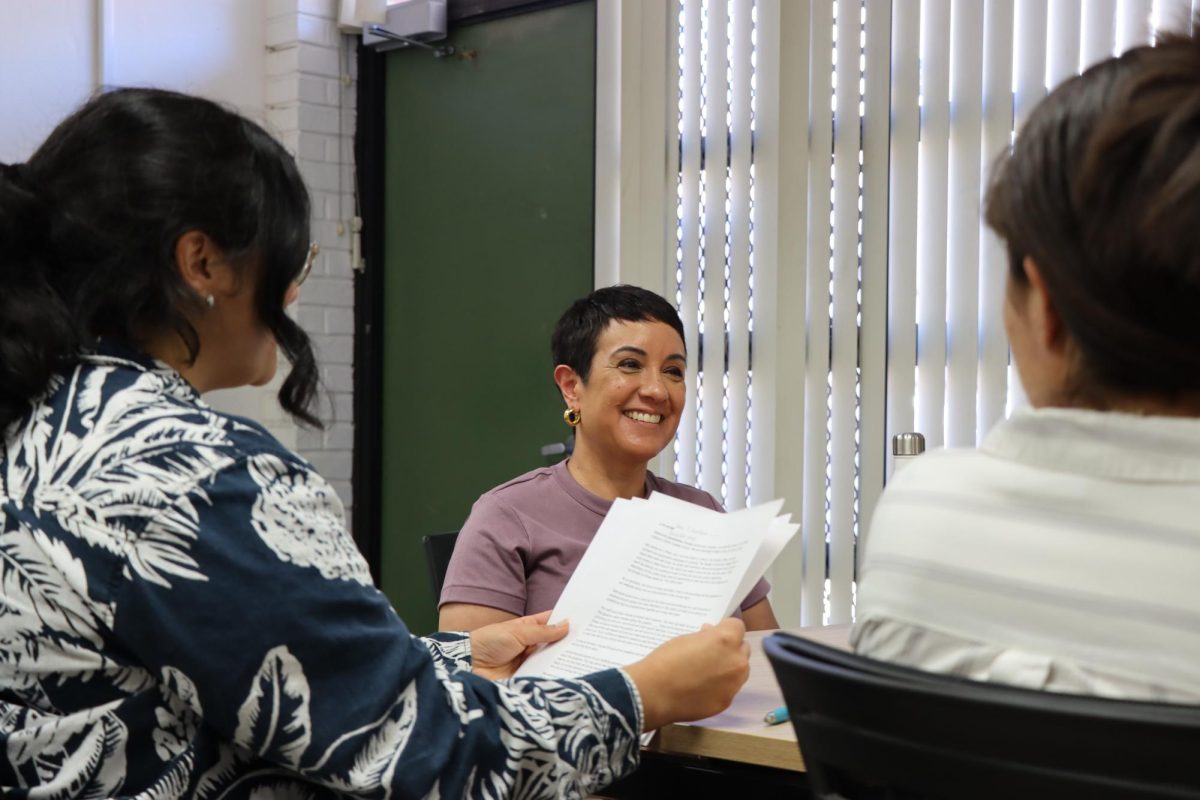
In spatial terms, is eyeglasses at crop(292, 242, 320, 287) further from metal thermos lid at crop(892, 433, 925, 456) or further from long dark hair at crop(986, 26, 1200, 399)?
metal thermos lid at crop(892, 433, 925, 456)

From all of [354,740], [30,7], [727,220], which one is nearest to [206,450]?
[354,740]

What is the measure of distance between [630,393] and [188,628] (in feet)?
4.44

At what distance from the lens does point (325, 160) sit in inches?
167

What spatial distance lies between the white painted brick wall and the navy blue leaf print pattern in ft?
10.1

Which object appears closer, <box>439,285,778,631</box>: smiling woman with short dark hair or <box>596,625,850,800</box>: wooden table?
<box>596,625,850,800</box>: wooden table

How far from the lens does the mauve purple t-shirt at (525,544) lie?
80.8 inches

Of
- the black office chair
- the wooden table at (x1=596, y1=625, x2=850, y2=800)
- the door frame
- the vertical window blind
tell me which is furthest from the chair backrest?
the door frame

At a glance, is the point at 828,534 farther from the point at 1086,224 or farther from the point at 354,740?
the point at 1086,224

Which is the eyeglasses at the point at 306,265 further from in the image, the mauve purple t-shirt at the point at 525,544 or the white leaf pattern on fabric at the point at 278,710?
the mauve purple t-shirt at the point at 525,544

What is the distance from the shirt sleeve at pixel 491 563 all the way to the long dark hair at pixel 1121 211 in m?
1.32

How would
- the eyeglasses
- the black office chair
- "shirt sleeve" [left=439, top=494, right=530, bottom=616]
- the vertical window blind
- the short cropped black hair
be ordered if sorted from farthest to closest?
the vertical window blind → the short cropped black hair → "shirt sleeve" [left=439, top=494, right=530, bottom=616] → the eyeglasses → the black office chair

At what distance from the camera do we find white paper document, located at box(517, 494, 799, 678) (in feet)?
5.04

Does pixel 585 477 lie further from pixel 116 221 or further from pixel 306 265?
pixel 116 221

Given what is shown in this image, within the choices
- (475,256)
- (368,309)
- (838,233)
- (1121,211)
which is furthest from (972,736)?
(368,309)
